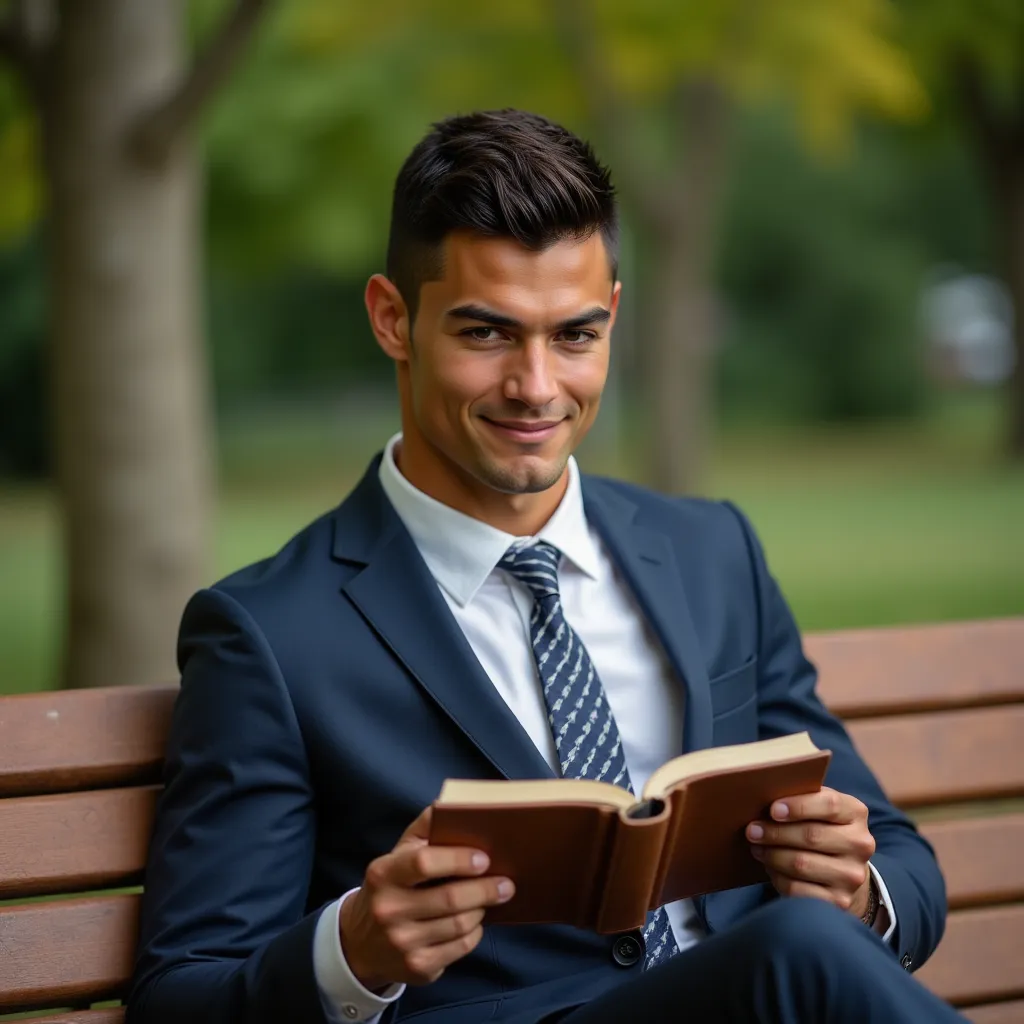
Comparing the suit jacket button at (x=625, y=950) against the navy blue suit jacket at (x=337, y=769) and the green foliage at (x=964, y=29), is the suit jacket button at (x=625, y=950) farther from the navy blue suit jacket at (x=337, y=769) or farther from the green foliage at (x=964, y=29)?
the green foliage at (x=964, y=29)

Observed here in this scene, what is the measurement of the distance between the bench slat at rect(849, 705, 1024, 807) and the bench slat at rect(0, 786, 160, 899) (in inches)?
52.7

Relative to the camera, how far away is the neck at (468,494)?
2793 millimetres

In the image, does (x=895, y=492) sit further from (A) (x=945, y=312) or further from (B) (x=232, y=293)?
(A) (x=945, y=312)

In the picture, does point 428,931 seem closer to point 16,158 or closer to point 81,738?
point 81,738

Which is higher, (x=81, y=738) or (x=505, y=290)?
(x=505, y=290)

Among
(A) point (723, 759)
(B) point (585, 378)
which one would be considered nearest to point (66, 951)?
(A) point (723, 759)

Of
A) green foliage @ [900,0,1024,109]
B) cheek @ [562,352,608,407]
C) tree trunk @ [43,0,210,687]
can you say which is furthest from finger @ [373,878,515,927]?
green foliage @ [900,0,1024,109]

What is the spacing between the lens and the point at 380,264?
27.4 meters

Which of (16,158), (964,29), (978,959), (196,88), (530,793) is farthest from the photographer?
(964,29)

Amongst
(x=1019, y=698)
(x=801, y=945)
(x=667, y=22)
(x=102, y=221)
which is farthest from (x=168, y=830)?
(x=667, y=22)

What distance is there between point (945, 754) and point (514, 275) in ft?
4.30

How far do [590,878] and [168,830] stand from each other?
68 cm

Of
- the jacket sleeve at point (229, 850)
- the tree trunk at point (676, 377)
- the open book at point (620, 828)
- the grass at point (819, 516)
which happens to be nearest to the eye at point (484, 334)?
the jacket sleeve at point (229, 850)

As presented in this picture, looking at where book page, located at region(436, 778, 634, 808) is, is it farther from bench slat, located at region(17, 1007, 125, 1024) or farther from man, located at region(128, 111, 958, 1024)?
bench slat, located at region(17, 1007, 125, 1024)
